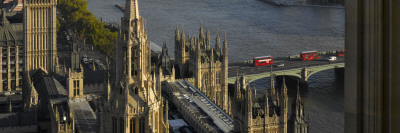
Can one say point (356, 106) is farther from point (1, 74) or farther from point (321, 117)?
point (1, 74)

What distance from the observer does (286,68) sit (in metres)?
115

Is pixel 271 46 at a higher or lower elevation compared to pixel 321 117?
higher

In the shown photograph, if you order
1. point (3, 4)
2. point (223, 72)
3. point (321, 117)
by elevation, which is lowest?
point (321, 117)

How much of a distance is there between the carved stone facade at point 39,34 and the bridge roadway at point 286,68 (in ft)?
87.9

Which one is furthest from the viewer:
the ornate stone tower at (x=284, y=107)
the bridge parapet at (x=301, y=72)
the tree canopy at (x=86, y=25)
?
the tree canopy at (x=86, y=25)

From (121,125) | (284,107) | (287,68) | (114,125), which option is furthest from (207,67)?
(121,125)

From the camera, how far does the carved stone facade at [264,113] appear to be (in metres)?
58.8

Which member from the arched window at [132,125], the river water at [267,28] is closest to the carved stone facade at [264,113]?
the arched window at [132,125]

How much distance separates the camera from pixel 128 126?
4381 centimetres

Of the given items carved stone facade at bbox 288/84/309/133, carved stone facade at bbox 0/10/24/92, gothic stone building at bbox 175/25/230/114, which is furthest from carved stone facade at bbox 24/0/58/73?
carved stone facade at bbox 288/84/309/133

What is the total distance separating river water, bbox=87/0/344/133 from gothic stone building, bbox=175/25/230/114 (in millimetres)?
12107

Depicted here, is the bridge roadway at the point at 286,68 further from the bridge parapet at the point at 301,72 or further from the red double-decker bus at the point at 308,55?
the red double-decker bus at the point at 308,55
